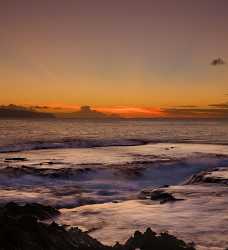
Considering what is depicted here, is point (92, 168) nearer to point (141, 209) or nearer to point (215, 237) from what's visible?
point (141, 209)

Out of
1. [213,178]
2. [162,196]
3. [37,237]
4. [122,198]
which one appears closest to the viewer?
[37,237]

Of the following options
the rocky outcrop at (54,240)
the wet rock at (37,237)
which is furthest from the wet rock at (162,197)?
the wet rock at (37,237)

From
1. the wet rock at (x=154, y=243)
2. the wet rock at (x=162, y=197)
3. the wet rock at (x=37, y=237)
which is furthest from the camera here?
the wet rock at (x=162, y=197)

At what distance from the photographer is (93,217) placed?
43.0 feet

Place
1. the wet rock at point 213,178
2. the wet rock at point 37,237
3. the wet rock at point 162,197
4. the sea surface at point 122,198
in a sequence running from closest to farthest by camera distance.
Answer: the wet rock at point 37,237
the sea surface at point 122,198
the wet rock at point 162,197
the wet rock at point 213,178

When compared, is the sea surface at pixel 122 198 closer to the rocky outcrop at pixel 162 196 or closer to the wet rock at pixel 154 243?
the rocky outcrop at pixel 162 196

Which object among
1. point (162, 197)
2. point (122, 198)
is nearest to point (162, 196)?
point (162, 197)

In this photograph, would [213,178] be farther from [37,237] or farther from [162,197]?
[37,237]

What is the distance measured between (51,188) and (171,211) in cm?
918

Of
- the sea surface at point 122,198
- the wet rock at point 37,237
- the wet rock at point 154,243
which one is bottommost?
the sea surface at point 122,198

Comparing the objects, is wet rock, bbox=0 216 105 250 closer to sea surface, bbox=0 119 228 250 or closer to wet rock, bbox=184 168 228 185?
sea surface, bbox=0 119 228 250

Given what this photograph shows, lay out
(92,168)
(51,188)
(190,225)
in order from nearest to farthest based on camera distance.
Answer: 1. (190,225)
2. (51,188)
3. (92,168)

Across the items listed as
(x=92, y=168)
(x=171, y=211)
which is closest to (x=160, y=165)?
(x=92, y=168)

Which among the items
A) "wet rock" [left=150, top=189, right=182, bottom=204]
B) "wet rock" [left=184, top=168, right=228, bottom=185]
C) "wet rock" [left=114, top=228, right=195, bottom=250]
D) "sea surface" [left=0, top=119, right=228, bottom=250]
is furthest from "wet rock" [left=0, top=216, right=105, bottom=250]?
"wet rock" [left=184, top=168, right=228, bottom=185]
